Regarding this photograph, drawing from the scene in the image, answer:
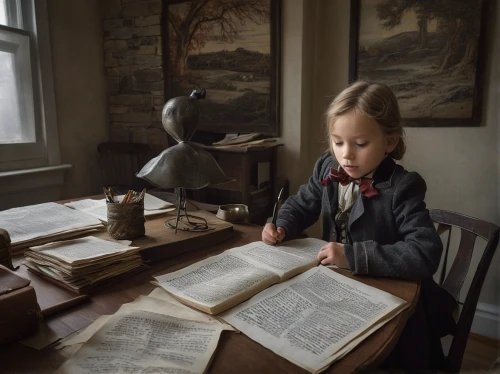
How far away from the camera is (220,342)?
2.24 feet

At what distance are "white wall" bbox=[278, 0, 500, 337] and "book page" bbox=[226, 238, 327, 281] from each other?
1445mm

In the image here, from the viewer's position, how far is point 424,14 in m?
2.18

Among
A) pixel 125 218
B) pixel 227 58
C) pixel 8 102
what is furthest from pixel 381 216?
pixel 8 102

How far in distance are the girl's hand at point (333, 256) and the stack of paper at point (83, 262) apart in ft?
1.57

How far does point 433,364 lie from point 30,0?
2983 mm

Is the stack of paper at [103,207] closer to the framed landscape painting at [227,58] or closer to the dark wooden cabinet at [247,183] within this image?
the dark wooden cabinet at [247,183]

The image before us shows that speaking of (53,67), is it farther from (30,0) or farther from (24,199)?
(24,199)

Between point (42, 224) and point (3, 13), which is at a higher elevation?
point (3, 13)

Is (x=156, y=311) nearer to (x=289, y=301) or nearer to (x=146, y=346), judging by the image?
(x=146, y=346)

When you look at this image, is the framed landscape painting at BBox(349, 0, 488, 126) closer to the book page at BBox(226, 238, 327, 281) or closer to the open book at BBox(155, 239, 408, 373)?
the book page at BBox(226, 238, 327, 281)

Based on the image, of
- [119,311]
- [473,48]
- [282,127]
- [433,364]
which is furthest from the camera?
[282,127]

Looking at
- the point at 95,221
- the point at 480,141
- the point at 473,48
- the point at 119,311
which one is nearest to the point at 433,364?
the point at 119,311

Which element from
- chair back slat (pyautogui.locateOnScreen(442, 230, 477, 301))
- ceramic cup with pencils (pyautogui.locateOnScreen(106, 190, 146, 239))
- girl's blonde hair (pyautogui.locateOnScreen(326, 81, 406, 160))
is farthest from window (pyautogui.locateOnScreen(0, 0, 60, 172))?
chair back slat (pyautogui.locateOnScreen(442, 230, 477, 301))

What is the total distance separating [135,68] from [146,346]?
2.80 meters
